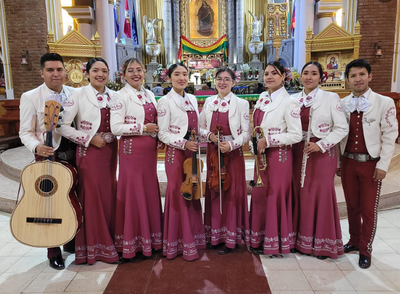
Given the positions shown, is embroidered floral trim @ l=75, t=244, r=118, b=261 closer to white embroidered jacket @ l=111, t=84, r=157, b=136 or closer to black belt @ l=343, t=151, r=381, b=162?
white embroidered jacket @ l=111, t=84, r=157, b=136

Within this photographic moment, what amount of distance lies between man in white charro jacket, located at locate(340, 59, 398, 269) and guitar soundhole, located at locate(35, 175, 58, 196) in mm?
2565

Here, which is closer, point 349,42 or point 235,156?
point 235,156

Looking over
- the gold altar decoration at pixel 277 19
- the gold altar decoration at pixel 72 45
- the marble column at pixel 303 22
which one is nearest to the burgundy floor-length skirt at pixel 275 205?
the gold altar decoration at pixel 72 45

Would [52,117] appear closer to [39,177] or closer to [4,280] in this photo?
[39,177]

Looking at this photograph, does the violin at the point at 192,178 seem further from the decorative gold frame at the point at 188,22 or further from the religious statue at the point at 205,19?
the religious statue at the point at 205,19

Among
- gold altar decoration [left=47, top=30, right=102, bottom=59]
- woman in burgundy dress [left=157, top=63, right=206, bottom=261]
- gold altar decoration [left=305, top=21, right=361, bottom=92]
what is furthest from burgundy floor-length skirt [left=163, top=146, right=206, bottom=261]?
gold altar decoration [left=305, top=21, right=361, bottom=92]

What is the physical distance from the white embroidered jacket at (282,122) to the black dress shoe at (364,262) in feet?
4.11

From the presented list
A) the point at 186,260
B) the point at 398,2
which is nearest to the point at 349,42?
the point at 398,2

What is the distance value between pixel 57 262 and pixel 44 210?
70 cm

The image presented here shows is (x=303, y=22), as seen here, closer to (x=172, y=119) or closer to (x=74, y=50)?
(x=74, y=50)

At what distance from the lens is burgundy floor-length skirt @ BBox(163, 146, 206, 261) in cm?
271

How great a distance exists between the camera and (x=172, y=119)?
269 cm

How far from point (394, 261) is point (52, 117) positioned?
335cm

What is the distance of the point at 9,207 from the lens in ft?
14.0
